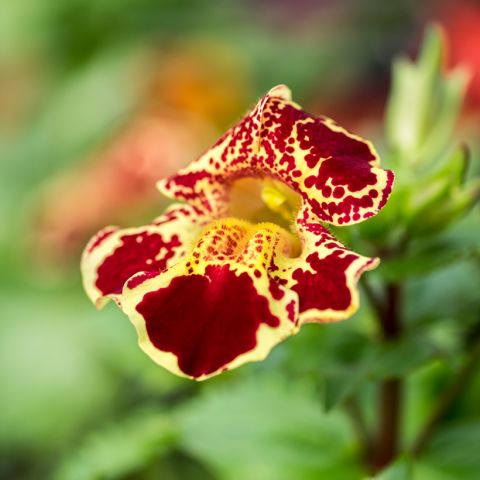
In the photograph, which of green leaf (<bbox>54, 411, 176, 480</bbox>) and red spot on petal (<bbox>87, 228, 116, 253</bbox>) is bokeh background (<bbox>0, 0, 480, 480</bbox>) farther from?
red spot on petal (<bbox>87, 228, 116, 253</bbox>)

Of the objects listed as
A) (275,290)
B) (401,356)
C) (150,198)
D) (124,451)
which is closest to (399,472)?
(401,356)

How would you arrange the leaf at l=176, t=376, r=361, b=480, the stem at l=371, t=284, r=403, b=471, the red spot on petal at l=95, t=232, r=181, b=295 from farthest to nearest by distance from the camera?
the leaf at l=176, t=376, r=361, b=480 < the stem at l=371, t=284, r=403, b=471 < the red spot on petal at l=95, t=232, r=181, b=295

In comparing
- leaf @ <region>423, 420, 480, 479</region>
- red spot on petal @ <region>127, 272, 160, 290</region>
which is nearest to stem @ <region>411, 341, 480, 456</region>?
leaf @ <region>423, 420, 480, 479</region>

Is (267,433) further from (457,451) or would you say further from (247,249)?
(247,249)

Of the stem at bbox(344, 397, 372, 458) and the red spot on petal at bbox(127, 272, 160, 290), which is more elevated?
the red spot on petal at bbox(127, 272, 160, 290)

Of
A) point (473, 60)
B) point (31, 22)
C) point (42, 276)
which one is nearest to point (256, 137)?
point (42, 276)

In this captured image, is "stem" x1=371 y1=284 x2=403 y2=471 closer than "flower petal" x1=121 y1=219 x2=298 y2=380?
No

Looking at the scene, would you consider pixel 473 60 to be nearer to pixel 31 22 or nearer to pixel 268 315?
pixel 31 22
